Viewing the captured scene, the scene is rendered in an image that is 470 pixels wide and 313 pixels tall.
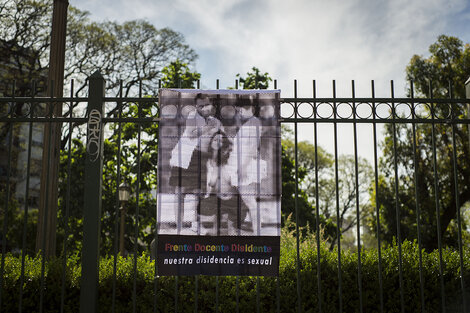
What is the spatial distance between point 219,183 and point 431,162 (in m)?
16.6

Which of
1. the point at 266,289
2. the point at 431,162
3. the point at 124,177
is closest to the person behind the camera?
the point at 266,289

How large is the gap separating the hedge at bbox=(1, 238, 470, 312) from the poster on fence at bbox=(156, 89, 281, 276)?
255 millimetres

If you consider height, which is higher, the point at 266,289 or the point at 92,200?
the point at 92,200

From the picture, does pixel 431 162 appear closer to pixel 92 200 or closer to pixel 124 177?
pixel 124 177

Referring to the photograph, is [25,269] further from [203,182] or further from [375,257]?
[375,257]

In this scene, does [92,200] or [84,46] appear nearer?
[92,200]

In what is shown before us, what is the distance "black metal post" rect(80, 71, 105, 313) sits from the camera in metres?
5.00

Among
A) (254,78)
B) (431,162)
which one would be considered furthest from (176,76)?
(431,162)

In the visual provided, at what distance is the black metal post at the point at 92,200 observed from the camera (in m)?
5.00

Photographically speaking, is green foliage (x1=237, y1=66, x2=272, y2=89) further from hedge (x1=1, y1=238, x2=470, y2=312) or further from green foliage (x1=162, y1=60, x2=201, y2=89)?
hedge (x1=1, y1=238, x2=470, y2=312)

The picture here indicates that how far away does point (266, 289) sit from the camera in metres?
5.18

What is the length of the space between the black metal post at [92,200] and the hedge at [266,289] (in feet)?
0.69

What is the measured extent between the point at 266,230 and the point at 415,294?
5.87ft

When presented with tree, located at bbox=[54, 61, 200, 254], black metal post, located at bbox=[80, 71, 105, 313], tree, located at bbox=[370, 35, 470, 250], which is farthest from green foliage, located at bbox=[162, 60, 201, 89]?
black metal post, located at bbox=[80, 71, 105, 313]
